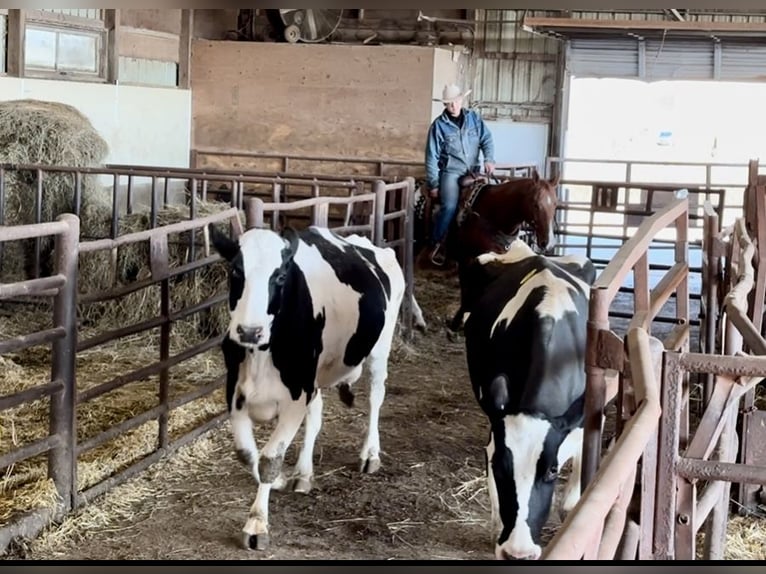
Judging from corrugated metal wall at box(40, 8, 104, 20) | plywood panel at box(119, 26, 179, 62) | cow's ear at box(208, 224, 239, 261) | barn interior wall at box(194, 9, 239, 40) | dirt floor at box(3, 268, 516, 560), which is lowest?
dirt floor at box(3, 268, 516, 560)

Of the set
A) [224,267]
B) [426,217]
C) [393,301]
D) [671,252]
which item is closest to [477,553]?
[393,301]

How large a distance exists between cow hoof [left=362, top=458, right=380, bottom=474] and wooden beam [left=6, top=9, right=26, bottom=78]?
221 inches

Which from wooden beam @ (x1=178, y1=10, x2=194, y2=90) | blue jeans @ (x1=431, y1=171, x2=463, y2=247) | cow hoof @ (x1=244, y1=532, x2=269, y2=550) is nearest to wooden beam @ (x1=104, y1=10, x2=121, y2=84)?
wooden beam @ (x1=178, y1=10, x2=194, y2=90)

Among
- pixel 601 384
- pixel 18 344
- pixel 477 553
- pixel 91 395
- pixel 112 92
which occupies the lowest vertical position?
pixel 477 553

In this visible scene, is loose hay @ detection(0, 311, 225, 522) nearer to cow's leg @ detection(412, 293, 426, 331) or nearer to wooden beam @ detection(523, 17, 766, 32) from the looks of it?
cow's leg @ detection(412, 293, 426, 331)

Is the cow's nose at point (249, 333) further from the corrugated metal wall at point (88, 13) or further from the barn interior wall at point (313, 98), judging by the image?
the barn interior wall at point (313, 98)

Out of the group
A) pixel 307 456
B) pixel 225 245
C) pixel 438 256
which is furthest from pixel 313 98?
pixel 225 245

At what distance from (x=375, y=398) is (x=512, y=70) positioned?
35.3ft

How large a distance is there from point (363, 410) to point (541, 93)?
9870 mm

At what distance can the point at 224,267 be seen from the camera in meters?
6.86

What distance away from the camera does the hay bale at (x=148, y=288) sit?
268 inches

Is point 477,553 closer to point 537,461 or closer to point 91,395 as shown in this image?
point 537,461

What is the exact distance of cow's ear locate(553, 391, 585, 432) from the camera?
9.70 feet

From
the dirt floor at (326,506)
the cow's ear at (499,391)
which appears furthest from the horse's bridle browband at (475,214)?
the cow's ear at (499,391)
